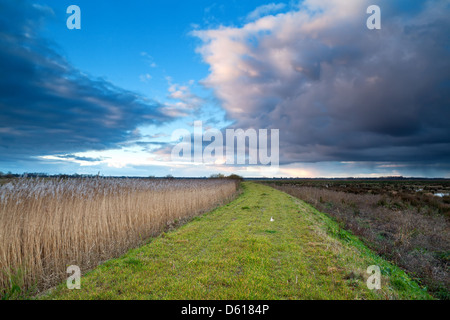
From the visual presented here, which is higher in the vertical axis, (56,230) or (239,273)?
(56,230)

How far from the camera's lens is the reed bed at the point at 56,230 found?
522 cm

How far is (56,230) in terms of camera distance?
628cm

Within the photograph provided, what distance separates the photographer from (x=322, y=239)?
7.97m

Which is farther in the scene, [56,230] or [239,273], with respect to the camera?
[56,230]

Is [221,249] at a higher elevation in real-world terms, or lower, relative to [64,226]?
lower

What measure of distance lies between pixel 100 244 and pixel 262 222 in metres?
6.96

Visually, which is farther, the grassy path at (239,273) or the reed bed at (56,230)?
the reed bed at (56,230)

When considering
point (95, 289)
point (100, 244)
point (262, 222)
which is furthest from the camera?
point (262, 222)

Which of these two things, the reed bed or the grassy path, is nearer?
the grassy path

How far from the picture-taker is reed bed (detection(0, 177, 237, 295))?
522 centimetres
